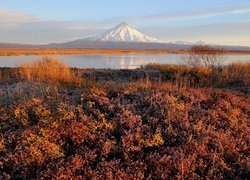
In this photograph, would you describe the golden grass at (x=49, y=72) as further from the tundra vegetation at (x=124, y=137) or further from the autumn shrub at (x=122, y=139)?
the autumn shrub at (x=122, y=139)

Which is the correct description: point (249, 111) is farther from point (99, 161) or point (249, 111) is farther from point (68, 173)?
point (68, 173)

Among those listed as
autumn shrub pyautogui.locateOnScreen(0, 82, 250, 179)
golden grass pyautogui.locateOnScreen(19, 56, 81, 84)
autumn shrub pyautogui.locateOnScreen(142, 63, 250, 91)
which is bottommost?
autumn shrub pyautogui.locateOnScreen(142, 63, 250, 91)

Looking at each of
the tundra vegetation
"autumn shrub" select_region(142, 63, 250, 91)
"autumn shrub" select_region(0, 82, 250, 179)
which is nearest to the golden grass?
the tundra vegetation

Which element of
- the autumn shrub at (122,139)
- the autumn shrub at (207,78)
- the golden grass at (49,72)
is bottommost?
the autumn shrub at (207,78)

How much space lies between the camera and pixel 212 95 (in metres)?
9.14

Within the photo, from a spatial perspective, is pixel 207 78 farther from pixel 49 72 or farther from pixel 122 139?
pixel 122 139

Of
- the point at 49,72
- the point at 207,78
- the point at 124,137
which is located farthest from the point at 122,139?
the point at 207,78

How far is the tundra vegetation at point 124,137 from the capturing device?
507cm

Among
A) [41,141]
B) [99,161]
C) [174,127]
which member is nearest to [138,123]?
[174,127]

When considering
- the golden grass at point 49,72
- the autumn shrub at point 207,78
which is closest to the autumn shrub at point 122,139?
the golden grass at point 49,72

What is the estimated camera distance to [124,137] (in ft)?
18.8

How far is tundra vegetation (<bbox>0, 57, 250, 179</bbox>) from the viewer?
5074 mm

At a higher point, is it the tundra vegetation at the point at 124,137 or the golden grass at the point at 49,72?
the golden grass at the point at 49,72

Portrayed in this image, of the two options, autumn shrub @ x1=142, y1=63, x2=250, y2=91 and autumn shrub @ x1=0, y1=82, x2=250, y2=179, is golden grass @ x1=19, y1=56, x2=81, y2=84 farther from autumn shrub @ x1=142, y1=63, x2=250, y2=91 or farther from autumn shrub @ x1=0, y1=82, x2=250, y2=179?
autumn shrub @ x1=142, y1=63, x2=250, y2=91
